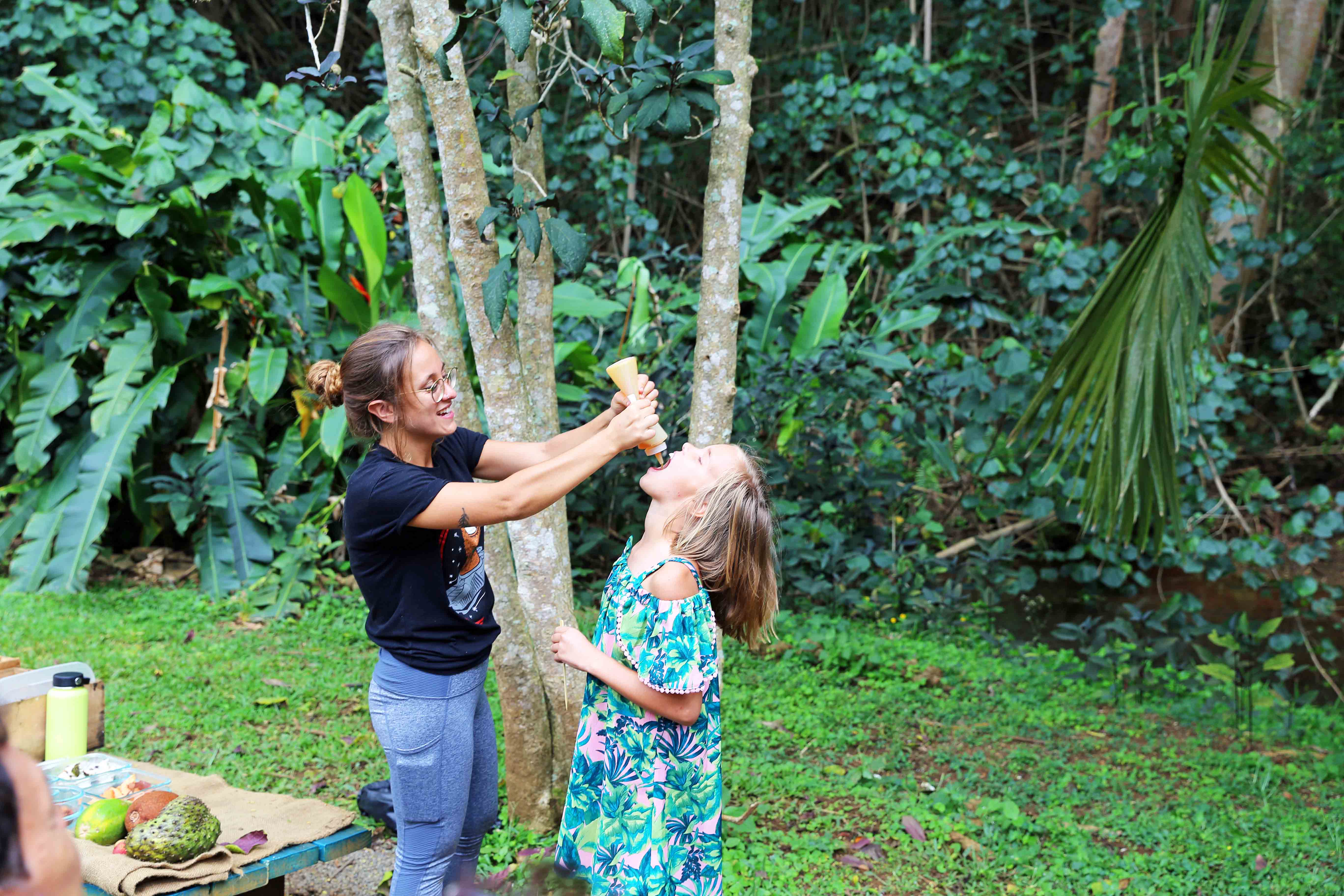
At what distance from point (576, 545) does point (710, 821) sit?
350 centimetres

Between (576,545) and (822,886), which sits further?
(576,545)

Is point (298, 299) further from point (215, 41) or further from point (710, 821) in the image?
point (710, 821)

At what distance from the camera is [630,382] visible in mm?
2143

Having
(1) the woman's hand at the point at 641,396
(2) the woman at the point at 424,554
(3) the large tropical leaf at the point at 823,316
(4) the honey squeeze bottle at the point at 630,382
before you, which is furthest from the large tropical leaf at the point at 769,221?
(2) the woman at the point at 424,554

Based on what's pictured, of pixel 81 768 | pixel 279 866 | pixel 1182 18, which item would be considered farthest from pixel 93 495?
pixel 1182 18

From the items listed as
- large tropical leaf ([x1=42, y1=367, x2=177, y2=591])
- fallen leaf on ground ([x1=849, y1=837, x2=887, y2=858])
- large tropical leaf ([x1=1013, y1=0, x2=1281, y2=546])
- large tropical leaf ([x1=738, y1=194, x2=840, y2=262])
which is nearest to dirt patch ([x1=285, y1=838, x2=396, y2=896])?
fallen leaf on ground ([x1=849, y1=837, x2=887, y2=858])

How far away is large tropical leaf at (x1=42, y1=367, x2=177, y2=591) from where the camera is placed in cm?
525

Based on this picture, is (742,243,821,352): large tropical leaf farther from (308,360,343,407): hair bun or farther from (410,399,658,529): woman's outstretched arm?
(410,399,658,529): woman's outstretched arm

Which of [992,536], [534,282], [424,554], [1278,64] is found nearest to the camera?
[424,554]

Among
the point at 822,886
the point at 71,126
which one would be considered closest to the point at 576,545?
the point at 822,886

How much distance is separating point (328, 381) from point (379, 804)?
1511 millimetres

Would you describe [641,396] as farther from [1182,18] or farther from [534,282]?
[1182,18]

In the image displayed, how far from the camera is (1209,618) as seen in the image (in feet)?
20.6

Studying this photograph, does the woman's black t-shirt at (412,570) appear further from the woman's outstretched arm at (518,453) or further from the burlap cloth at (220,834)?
the burlap cloth at (220,834)
